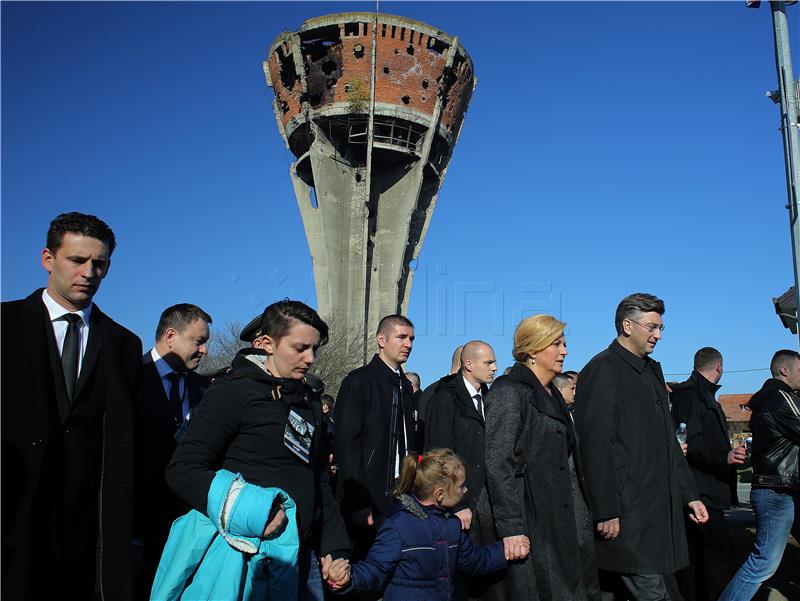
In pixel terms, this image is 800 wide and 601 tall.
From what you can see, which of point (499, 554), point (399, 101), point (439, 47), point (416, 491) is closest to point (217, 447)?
point (416, 491)

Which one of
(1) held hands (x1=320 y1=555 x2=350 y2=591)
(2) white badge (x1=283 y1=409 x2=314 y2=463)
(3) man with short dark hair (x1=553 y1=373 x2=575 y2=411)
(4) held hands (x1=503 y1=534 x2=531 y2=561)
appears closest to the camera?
(2) white badge (x1=283 y1=409 x2=314 y2=463)

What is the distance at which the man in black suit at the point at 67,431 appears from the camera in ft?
8.52

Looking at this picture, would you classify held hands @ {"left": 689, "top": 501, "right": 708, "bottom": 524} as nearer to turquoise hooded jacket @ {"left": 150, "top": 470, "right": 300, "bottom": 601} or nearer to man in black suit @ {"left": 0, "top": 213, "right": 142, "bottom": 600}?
turquoise hooded jacket @ {"left": 150, "top": 470, "right": 300, "bottom": 601}

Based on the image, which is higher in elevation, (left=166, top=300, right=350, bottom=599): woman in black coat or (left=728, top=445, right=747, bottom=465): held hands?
(left=166, top=300, right=350, bottom=599): woman in black coat

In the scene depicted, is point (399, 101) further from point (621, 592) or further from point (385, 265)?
point (621, 592)

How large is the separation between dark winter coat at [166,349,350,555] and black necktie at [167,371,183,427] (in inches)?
70.9

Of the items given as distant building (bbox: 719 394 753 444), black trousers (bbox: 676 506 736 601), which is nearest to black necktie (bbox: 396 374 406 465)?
black trousers (bbox: 676 506 736 601)

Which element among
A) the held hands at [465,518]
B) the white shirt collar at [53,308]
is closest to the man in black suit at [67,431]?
the white shirt collar at [53,308]

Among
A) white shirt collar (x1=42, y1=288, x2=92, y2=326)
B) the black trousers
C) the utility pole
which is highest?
the utility pole

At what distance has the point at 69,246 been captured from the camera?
9.71 ft

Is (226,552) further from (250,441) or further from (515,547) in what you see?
(515,547)

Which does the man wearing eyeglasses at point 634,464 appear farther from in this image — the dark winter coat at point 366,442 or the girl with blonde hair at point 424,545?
the dark winter coat at point 366,442

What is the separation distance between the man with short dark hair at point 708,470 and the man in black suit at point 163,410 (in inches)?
169

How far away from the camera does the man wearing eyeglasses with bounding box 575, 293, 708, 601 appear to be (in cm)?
421
